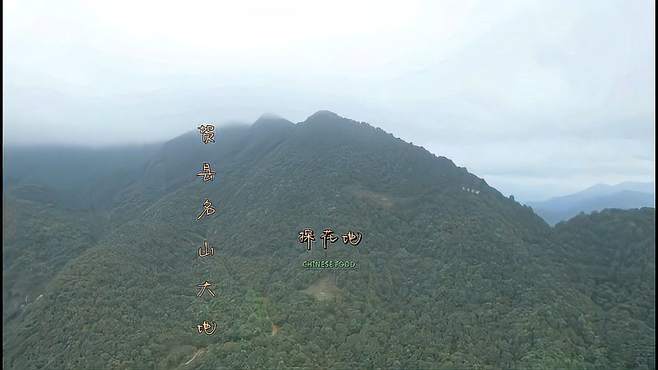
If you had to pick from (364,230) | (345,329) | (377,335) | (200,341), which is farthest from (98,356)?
(364,230)

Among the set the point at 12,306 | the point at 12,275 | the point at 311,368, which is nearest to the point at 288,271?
the point at 311,368

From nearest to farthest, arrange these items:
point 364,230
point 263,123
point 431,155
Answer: point 364,230
point 431,155
point 263,123

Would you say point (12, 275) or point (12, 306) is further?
point (12, 275)

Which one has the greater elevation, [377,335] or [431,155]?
[431,155]

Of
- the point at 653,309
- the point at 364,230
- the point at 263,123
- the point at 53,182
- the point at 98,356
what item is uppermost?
the point at 263,123

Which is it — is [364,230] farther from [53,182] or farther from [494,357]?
[53,182]

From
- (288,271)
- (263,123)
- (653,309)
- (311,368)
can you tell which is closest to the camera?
(311,368)

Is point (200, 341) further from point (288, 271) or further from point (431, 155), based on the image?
point (431, 155)
